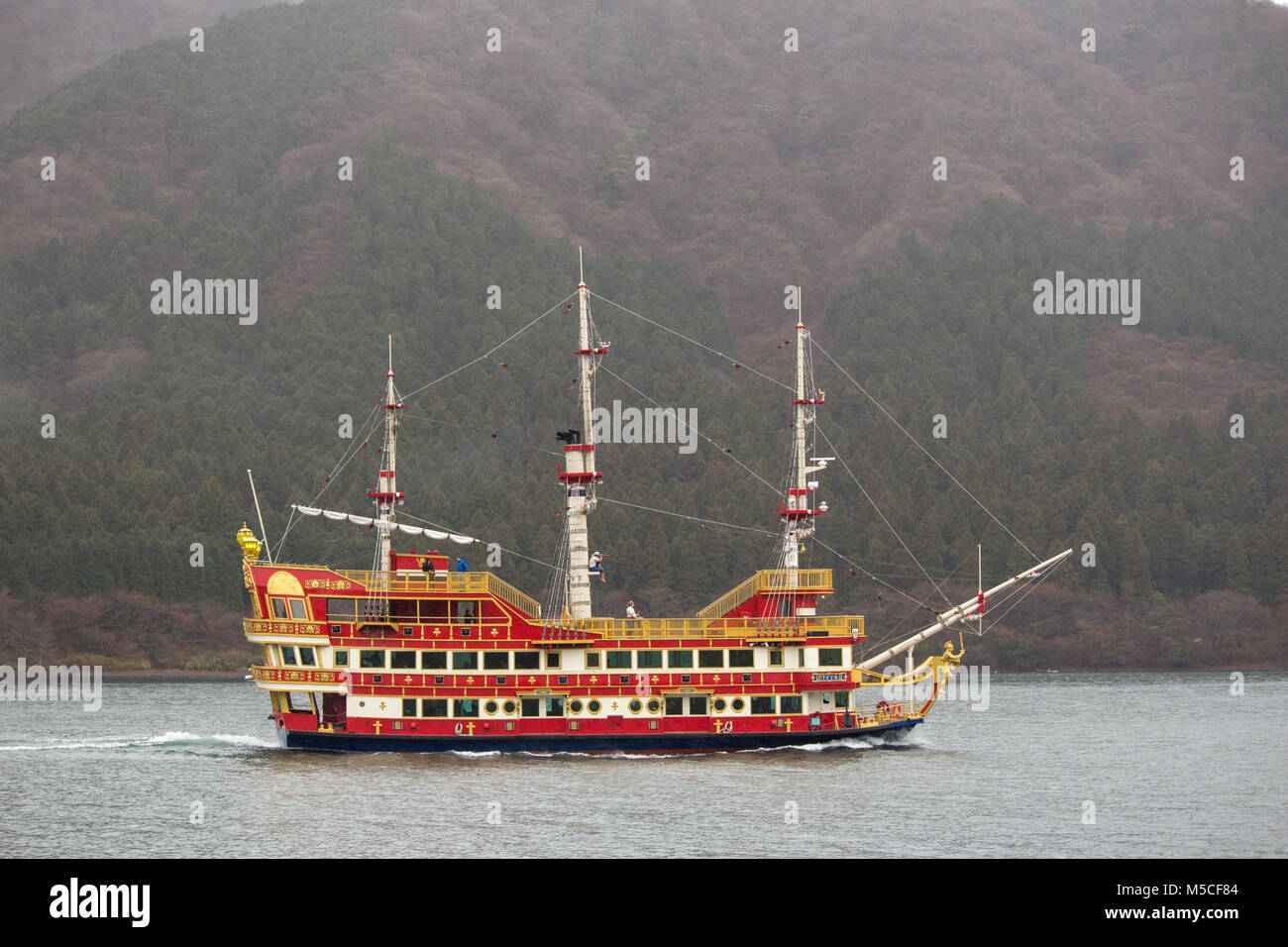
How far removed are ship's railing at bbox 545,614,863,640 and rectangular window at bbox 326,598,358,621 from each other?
715 centimetres

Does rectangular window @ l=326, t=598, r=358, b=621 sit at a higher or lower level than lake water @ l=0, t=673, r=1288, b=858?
higher

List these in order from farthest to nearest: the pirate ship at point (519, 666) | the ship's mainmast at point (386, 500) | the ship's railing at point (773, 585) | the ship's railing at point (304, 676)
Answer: the ship's railing at point (773, 585)
the ship's mainmast at point (386, 500)
the pirate ship at point (519, 666)
the ship's railing at point (304, 676)

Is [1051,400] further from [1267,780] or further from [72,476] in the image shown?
[1267,780]

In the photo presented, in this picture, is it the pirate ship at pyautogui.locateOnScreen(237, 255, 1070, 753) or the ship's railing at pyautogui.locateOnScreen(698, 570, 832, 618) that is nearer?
the pirate ship at pyautogui.locateOnScreen(237, 255, 1070, 753)

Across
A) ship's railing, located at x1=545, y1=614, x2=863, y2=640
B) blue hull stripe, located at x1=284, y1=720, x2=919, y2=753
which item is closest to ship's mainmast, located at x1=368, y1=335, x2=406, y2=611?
blue hull stripe, located at x1=284, y1=720, x2=919, y2=753

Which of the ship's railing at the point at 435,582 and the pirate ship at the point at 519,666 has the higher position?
the ship's railing at the point at 435,582

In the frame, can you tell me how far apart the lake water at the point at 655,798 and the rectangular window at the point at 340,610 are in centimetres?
509

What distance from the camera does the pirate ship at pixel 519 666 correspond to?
62.2 m
